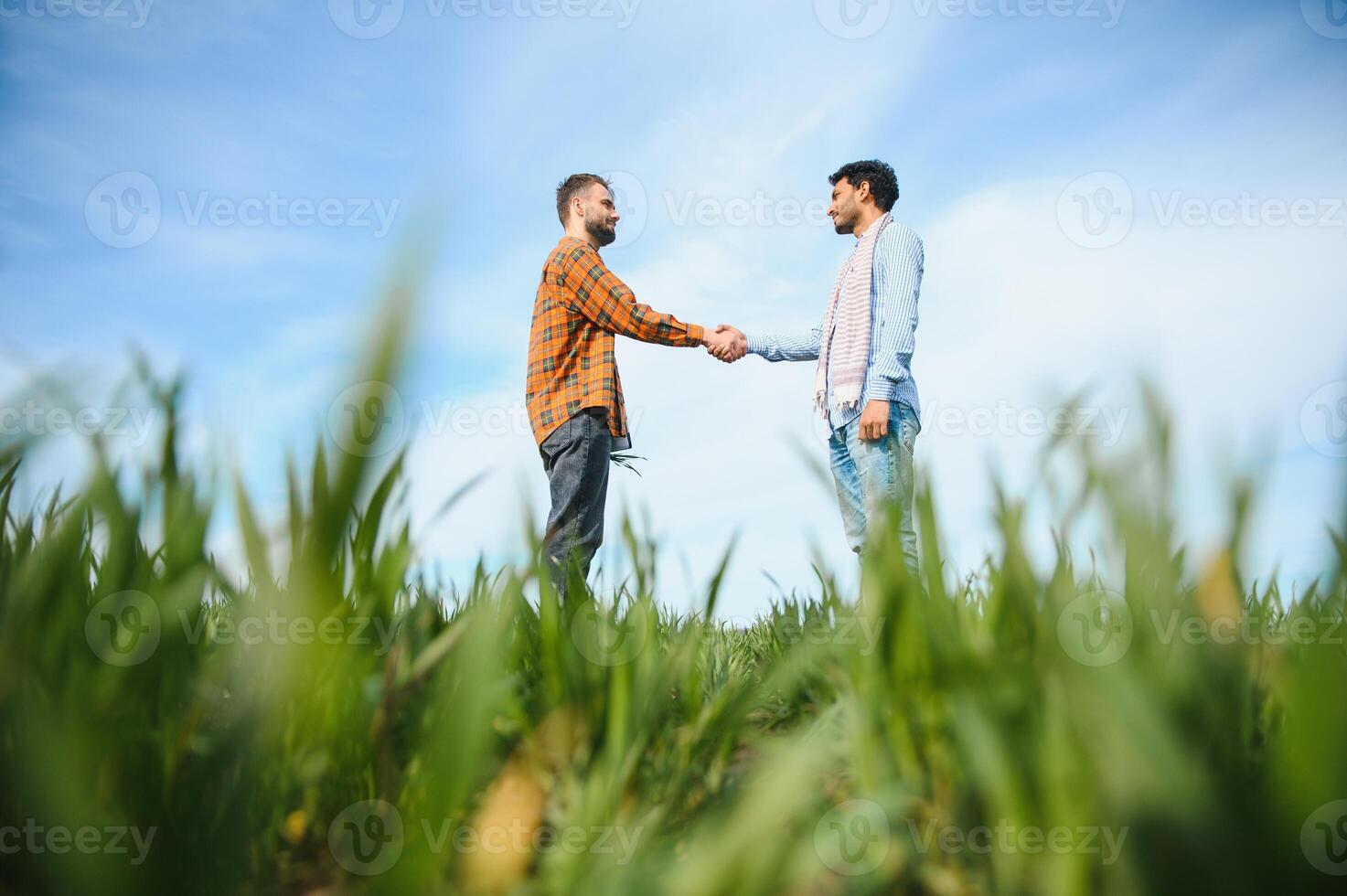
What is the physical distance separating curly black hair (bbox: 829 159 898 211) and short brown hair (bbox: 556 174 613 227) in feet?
4.71

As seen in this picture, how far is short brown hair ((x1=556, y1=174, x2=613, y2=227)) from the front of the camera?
4980 millimetres

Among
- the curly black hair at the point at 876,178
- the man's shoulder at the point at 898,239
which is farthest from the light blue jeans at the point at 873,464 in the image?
the curly black hair at the point at 876,178

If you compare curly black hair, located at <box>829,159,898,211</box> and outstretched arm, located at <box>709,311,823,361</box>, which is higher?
curly black hair, located at <box>829,159,898,211</box>

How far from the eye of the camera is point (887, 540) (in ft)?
4.27

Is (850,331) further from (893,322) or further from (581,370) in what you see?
(581,370)

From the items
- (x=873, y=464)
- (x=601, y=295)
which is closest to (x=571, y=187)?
(x=601, y=295)

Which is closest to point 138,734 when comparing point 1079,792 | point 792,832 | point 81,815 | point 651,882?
point 81,815

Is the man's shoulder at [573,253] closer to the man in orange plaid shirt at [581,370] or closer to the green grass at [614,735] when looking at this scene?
the man in orange plaid shirt at [581,370]

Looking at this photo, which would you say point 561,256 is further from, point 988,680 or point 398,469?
point 988,680

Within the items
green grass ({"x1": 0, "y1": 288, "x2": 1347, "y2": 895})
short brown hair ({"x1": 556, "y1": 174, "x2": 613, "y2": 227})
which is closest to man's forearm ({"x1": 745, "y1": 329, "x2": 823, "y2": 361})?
short brown hair ({"x1": 556, "y1": 174, "x2": 613, "y2": 227})

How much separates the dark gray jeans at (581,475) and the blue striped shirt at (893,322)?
1.22 meters

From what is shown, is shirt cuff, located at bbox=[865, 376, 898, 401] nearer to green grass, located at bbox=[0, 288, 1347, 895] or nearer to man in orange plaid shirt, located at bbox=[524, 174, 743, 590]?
man in orange plaid shirt, located at bbox=[524, 174, 743, 590]

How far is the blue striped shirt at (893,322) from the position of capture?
3.95 meters

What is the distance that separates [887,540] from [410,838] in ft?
2.59
